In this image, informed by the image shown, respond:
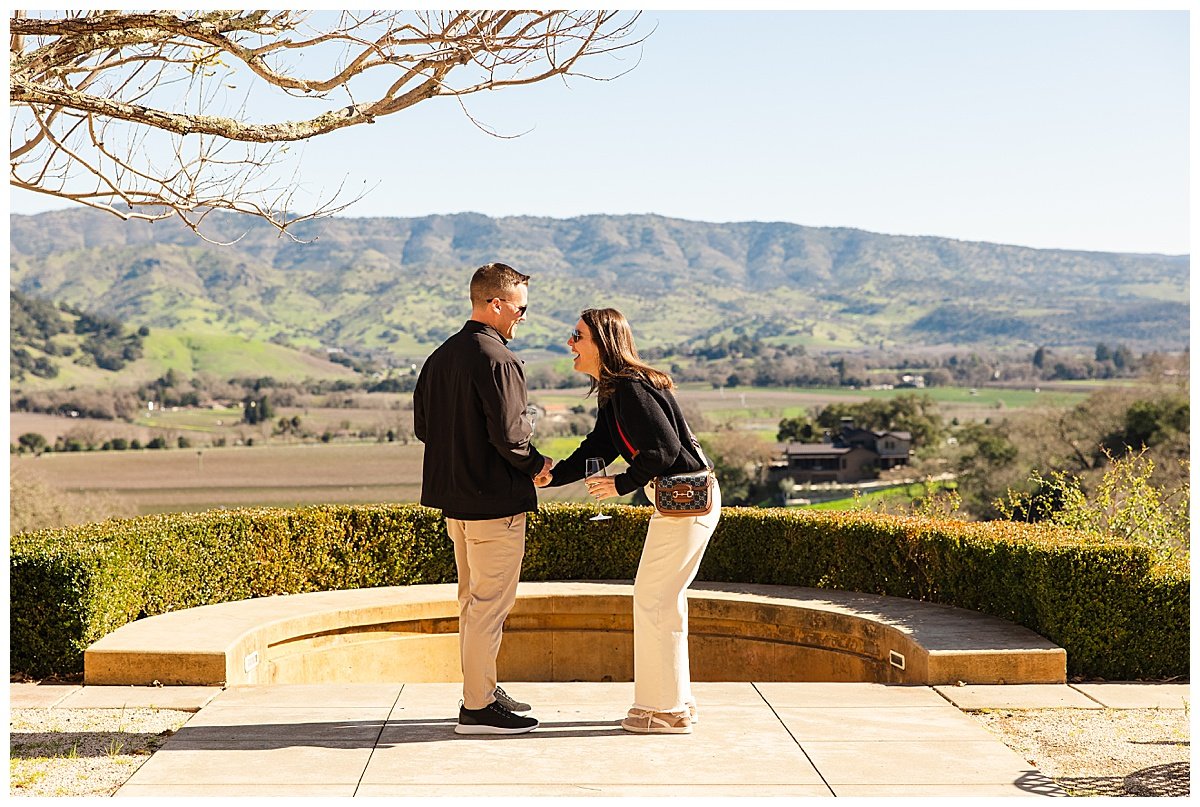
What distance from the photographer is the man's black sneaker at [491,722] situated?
5.40 metres

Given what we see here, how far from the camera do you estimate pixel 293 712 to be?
584cm

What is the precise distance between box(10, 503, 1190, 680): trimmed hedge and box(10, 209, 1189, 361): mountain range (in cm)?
Result: 7506

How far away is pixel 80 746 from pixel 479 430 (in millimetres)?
2248

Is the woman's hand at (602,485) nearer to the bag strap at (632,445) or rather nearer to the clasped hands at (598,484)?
the clasped hands at (598,484)

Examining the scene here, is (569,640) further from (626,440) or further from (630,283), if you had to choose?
(630,283)

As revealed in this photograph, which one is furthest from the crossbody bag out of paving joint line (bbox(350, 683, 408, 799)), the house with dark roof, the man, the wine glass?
the house with dark roof

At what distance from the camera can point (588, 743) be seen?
5.27m

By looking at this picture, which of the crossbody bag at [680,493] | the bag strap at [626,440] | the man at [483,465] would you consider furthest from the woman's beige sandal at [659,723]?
the bag strap at [626,440]

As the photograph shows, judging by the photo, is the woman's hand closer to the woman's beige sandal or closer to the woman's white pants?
the woman's white pants

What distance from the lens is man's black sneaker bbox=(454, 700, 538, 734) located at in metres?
5.40

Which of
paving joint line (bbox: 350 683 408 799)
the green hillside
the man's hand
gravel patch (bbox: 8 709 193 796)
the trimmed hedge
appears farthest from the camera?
the green hillside

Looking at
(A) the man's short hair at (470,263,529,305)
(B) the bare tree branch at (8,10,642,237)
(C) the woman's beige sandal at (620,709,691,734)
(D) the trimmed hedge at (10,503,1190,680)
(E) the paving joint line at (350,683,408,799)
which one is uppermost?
(B) the bare tree branch at (8,10,642,237)

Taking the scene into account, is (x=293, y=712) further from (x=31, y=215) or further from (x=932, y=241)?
(x=31, y=215)

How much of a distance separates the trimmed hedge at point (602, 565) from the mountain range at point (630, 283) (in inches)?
2955
